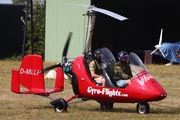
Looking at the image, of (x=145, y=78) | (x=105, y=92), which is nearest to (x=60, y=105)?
(x=105, y=92)

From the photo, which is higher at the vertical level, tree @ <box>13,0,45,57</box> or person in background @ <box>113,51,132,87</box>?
person in background @ <box>113,51,132,87</box>

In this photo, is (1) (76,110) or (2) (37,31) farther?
(2) (37,31)

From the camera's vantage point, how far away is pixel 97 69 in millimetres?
11031

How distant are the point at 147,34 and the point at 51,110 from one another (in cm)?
2381

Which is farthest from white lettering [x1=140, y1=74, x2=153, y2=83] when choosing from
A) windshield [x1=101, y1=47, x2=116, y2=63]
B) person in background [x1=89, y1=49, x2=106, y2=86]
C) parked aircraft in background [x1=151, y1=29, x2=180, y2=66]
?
parked aircraft in background [x1=151, y1=29, x2=180, y2=66]

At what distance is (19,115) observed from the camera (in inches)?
399

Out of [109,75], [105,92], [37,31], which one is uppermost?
[109,75]

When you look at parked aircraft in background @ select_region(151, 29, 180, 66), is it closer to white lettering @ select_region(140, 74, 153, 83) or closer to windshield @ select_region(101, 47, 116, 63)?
windshield @ select_region(101, 47, 116, 63)

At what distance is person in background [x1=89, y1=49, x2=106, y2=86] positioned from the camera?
10.9 meters

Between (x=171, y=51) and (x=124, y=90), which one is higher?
(x=124, y=90)

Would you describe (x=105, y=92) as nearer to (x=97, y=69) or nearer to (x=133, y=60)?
(x=97, y=69)

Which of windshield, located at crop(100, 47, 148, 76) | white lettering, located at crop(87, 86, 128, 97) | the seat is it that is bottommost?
white lettering, located at crop(87, 86, 128, 97)

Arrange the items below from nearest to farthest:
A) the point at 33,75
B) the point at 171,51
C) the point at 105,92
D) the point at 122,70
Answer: the point at 105,92 < the point at 122,70 < the point at 33,75 < the point at 171,51

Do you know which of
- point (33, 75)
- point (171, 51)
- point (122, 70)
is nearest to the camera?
point (122, 70)
